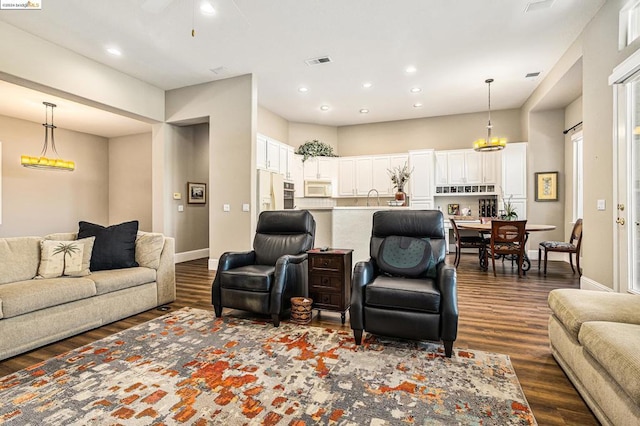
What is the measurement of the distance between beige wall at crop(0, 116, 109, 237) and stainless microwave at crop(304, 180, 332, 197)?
5401 millimetres

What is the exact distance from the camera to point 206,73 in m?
5.22

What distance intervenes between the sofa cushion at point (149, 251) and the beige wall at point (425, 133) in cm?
607

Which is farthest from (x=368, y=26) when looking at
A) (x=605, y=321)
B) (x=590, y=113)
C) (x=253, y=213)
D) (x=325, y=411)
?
(x=325, y=411)

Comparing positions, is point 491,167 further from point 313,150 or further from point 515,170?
point 313,150

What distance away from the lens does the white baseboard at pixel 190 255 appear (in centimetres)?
643

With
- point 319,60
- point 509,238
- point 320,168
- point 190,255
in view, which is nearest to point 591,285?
point 509,238

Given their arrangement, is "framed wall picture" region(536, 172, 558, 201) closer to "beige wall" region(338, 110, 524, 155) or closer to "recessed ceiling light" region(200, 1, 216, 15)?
"beige wall" region(338, 110, 524, 155)

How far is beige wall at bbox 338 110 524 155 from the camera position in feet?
24.1

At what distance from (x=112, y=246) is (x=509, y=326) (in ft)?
13.1

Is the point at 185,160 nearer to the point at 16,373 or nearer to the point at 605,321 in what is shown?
the point at 16,373

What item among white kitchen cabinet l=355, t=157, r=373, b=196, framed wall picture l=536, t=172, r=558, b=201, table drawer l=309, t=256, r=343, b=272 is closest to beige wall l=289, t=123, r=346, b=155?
white kitchen cabinet l=355, t=157, r=373, b=196

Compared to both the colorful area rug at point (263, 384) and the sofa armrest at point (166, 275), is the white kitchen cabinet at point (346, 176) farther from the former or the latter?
the colorful area rug at point (263, 384)

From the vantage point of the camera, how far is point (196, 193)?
678cm

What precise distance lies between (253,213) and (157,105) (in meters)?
2.84
